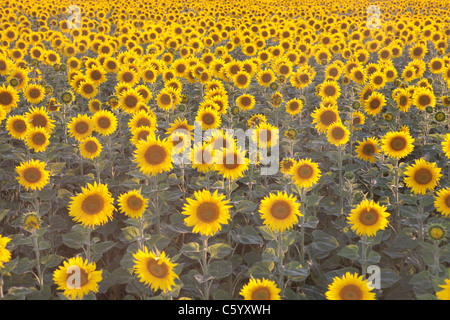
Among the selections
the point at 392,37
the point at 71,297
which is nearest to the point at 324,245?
the point at 71,297

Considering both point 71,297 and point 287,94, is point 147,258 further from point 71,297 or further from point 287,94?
point 287,94

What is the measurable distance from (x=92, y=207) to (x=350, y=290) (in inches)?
102

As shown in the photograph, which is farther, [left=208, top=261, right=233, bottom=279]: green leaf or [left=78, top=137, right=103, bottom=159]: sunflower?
[left=78, top=137, right=103, bottom=159]: sunflower

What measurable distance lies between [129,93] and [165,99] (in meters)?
0.63

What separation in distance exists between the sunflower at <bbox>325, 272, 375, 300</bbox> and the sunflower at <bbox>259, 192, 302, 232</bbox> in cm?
83

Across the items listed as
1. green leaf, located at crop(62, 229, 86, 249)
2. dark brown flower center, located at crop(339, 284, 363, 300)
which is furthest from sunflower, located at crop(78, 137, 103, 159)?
dark brown flower center, located at crop(339, 284, 363, 300)

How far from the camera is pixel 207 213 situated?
12.3 feet

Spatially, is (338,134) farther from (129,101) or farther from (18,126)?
(18,126)

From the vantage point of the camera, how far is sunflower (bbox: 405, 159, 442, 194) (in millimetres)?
4465

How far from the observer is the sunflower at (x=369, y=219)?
3758 millimetres

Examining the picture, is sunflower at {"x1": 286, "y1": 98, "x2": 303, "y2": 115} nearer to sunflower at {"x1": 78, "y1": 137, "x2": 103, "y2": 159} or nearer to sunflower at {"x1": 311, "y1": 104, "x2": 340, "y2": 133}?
sunflower at {"x1": 311, "y1": 104, "x2": 340, "y2": 133}

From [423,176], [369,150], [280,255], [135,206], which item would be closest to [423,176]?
[423,176]

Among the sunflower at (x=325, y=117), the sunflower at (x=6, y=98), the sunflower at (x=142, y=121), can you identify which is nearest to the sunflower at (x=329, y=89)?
the sunflower at (x=325, y=117)

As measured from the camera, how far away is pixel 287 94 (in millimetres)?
9797
